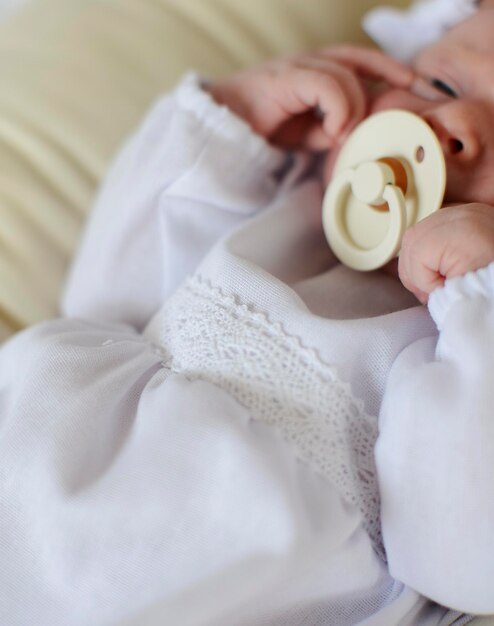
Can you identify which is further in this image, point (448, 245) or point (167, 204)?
point (167, 204)

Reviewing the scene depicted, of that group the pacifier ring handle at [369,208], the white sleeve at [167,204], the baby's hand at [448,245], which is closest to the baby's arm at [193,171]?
the white sleeve at [167,204]

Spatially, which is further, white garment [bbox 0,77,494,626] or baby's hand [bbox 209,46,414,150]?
baby's hand [bbox 209,46,414,150]

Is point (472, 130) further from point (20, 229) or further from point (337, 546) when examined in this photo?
point (20, 229)

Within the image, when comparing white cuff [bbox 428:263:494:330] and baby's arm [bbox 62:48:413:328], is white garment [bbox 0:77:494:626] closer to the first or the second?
white cuff [bbox 428:263:494:330]

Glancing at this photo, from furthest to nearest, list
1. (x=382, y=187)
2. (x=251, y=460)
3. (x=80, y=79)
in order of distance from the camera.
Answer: (x=80, y=79), (x=382, y=187), (x=251, y=460)

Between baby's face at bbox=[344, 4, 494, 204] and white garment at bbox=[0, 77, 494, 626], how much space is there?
15cm

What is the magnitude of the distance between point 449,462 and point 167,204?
0.47 metres

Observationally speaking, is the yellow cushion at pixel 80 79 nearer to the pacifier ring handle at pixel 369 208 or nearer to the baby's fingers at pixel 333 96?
the baby's fingers at pixel 333 96

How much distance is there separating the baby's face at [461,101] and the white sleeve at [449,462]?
0.15 metres

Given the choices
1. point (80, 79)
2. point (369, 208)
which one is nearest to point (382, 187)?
point (369, 208)

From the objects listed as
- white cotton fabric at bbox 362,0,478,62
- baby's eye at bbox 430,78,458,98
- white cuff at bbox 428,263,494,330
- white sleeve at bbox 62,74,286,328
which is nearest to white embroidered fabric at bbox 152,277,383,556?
white cuff at bbox 428,263,494,330

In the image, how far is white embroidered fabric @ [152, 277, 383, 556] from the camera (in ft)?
2.13

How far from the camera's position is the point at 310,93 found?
878 millimetres

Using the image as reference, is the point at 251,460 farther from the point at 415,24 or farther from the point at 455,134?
the point at 415,24
